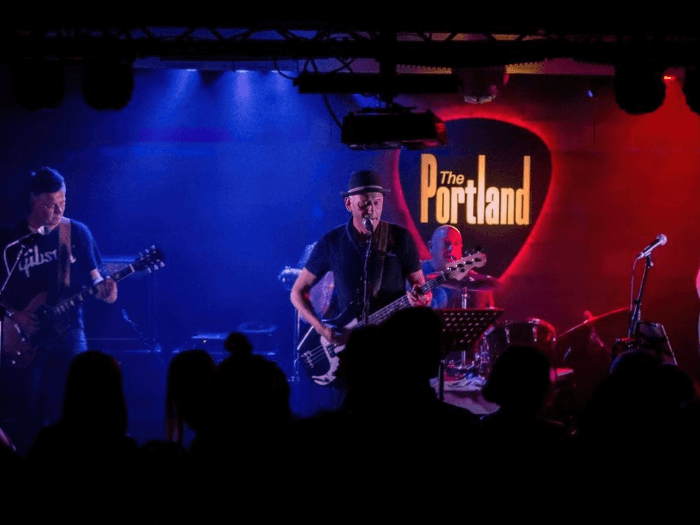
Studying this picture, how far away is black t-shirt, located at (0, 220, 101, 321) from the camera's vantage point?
7.54m

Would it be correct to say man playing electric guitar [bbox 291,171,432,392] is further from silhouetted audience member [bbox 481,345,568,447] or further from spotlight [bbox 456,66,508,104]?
silhouetted audience member [bbox 481,345,568,447]

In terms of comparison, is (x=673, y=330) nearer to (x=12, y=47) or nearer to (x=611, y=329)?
(x=611, y=329)

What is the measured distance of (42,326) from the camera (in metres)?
7.27

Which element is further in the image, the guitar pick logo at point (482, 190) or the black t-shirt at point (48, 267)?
the guitar pick logo at point (482, 190)

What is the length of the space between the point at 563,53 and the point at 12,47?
416 cm

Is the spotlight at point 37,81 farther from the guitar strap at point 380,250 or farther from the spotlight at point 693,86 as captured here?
the spotlight at point 693,86

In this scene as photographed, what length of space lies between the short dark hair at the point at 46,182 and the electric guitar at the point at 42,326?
1195 millimetres

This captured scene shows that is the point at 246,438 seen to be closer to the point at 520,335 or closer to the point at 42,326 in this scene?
the point at 520,335

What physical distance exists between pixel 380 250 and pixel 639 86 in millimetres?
2314

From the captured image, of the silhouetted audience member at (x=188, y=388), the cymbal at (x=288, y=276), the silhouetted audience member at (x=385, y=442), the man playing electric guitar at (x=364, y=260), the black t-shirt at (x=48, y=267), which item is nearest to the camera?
the silhouetted audience member at (x=385, y=442)

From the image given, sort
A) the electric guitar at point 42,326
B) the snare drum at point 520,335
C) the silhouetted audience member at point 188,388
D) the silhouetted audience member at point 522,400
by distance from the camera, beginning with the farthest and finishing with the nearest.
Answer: the electric guitar at point 42,326 < the snare drum at point 520,335 < the silhouetted audience member at point 188,388 < the silhouetted audience member at point 522,400

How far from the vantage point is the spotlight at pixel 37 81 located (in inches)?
227

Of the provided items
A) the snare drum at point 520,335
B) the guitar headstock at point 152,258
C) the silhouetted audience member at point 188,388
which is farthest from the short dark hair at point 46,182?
the silhouetted audience member at point 188,388

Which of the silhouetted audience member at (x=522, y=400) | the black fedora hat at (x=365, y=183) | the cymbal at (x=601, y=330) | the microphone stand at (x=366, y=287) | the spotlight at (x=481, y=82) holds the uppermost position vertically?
the spotlight at (x=481, y=82)
